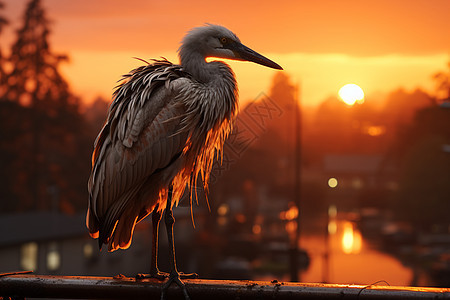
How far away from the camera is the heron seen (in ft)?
14.4

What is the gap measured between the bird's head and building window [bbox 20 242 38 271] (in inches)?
779

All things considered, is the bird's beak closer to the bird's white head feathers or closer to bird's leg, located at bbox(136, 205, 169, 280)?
the bird's white head feathers

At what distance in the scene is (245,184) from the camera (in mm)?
43594

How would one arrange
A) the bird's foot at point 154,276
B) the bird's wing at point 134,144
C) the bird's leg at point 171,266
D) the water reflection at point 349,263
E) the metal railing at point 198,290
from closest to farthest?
the metal railing at point 198,290, the bird's leg at point 171,266, the bird's foot at point 154,276, the bird's wing at point 134,144, the water reflection at point 349,263

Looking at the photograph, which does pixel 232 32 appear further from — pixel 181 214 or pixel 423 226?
pixel 423 226

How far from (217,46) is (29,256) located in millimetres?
21114

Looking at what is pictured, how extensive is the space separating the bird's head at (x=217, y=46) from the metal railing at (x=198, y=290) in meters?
1.77

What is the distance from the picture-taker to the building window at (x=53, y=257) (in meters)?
24.3

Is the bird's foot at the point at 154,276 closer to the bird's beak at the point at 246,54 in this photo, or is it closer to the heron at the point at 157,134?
the heron at the point at 157,134

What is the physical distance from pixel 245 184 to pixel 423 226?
40.8 ft

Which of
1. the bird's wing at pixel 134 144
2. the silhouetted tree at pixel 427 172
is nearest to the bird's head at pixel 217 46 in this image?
the bird's wing at pixel 134 144

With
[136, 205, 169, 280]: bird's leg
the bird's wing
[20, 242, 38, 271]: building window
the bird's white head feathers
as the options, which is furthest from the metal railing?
[20, 242, 38, 271]: building window

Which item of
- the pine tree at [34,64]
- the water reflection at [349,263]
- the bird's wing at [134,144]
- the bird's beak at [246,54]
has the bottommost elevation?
the water reflection at [349,263]

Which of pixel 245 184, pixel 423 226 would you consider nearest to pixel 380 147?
pixel 423 226
